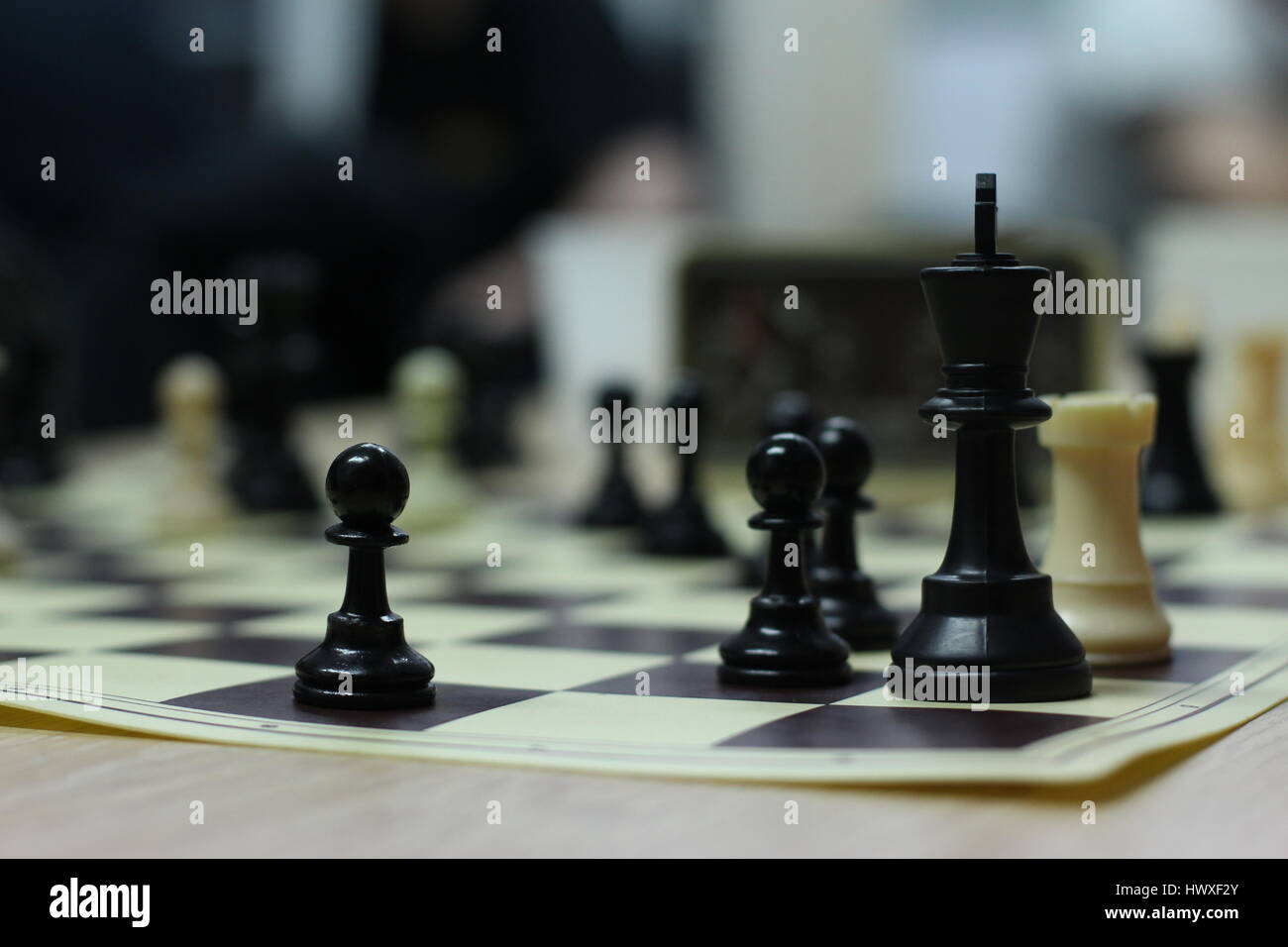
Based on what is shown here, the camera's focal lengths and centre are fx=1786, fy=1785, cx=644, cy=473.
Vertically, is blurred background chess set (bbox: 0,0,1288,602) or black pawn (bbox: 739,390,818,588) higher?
blurred background chess set (bbox: 0,0,1288,602)

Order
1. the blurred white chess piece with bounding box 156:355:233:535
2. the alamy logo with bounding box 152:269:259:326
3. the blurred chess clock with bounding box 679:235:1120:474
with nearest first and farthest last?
the blurred white chess piece with bounding box 156:355:233:535, the blurred chess clock with bounding box 679:235:1120:474, the alamy logo with bounding box 152:269:259:326

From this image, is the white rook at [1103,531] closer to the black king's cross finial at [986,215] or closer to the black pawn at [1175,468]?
the black king's cross finial at [986,215]

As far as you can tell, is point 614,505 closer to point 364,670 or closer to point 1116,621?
point 1116,621

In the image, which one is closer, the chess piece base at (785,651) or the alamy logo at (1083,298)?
the chess piece base at (785,651)

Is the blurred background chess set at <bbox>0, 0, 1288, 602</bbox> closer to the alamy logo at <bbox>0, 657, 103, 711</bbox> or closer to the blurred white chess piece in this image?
the blurred white chess piece

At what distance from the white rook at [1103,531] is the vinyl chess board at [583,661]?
3 centimetres

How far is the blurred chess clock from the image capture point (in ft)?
10.1

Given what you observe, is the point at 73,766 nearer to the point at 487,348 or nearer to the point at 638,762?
the point at 638,762

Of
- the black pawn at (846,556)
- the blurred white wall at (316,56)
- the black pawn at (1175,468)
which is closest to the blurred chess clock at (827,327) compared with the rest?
the black pawn at (1175,468)

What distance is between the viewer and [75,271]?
209 inches
